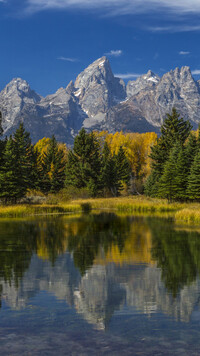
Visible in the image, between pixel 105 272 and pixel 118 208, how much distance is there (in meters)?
50.1

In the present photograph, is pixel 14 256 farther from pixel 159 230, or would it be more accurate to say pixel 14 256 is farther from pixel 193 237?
pixel 159 230

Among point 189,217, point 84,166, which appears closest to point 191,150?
point 84,166

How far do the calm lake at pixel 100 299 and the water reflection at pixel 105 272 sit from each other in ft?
0.10

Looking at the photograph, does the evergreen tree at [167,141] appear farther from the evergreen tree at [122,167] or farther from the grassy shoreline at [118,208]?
the evergreen tree at [122,167]

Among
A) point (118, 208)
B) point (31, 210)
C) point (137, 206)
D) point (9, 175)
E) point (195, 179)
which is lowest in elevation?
point (118, 208)

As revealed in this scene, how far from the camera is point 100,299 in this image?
12.8m

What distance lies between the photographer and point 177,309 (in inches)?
458

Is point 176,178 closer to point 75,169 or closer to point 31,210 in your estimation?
point 31,210

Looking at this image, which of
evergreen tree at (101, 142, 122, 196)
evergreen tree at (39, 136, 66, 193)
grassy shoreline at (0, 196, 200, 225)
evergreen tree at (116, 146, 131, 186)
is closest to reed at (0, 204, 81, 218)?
grassy shoreline at (0, 196, 200, 225)

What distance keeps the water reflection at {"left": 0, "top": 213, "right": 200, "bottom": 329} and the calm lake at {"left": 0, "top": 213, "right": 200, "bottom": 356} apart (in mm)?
30

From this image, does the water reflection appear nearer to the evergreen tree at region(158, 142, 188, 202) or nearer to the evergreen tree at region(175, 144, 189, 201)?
the evergreen tree at region(175, 144, 189, 201)

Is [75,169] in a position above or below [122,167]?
below

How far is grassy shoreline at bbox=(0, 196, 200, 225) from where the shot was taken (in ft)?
142

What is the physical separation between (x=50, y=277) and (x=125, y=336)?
7.22m
